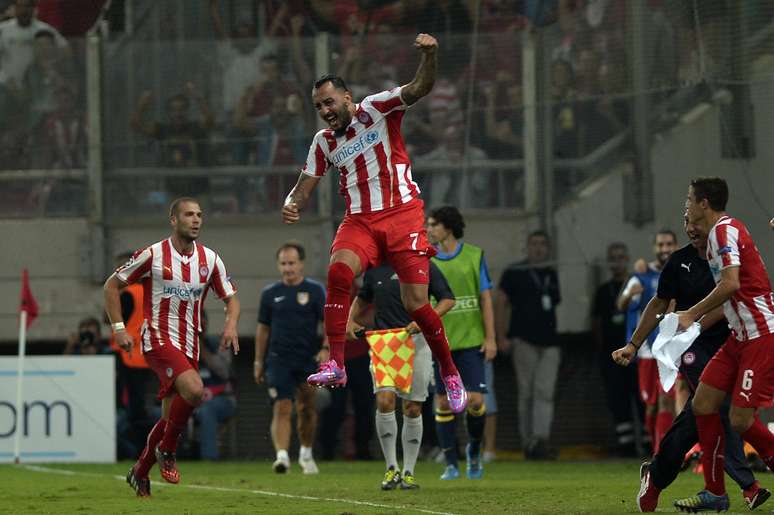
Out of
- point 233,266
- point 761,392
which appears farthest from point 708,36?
point 761,392

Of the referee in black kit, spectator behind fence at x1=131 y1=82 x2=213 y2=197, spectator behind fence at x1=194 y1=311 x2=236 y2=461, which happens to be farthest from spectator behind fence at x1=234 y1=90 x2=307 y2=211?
the referee in black kit

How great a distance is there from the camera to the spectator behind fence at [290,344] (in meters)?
15.3

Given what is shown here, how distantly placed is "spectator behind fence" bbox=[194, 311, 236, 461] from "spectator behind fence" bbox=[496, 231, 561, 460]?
322 centimetres

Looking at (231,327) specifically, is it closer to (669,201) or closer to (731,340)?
(731,340)

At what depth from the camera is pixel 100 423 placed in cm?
1716

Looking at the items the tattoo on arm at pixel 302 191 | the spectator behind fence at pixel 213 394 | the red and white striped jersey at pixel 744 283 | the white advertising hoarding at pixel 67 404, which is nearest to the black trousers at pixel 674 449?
the red and white striped jersey at pixel 744 283

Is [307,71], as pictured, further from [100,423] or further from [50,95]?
[100,423]

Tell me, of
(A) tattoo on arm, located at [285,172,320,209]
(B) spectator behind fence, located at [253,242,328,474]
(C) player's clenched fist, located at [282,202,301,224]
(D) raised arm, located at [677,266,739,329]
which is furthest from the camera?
(B) spectator behind fence, located at [253,242,328,474]

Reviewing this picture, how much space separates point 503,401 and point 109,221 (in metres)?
5.16

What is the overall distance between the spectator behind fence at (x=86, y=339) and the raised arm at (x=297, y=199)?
7.96 m

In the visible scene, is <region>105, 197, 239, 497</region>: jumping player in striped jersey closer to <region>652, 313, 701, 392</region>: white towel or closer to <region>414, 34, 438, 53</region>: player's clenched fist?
<region>414, 34, 438, 53</region>: player's clenched fist

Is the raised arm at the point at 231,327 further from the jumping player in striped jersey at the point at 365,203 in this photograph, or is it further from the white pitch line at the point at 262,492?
the jumping player in striped jersey at the point at 365,203

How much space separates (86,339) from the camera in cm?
1758

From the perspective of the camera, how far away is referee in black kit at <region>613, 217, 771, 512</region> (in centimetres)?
922
